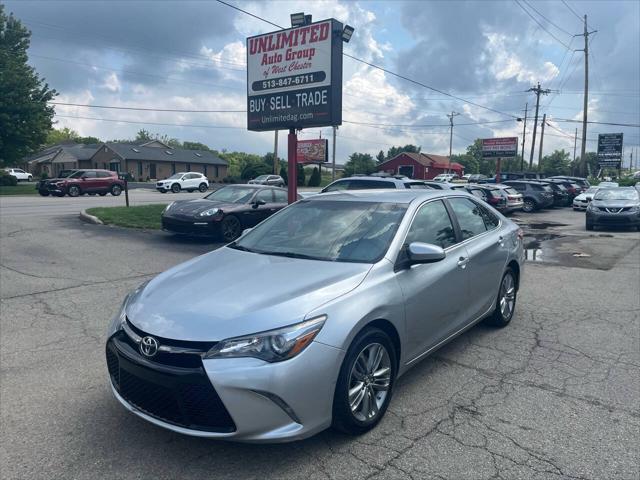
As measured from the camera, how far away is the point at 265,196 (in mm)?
12977

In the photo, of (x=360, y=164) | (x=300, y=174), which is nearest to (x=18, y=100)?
(x=300, y=174)

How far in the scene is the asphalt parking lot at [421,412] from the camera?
3029mm

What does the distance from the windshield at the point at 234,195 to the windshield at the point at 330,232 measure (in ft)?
25.7

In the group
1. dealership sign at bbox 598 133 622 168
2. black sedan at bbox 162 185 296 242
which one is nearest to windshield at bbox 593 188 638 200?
black sedan at bbox 162 185 296 242

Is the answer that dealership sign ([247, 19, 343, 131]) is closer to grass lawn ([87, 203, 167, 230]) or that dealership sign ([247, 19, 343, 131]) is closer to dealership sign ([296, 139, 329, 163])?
grass lawn ([87, 203, 167, 230])

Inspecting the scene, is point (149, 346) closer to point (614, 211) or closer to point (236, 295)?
point (236, 295)

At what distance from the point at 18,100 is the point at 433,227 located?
40021 millimetres

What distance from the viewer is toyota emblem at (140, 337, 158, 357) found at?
2.98 metres

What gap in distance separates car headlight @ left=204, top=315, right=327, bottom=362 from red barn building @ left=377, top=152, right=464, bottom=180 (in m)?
81.9

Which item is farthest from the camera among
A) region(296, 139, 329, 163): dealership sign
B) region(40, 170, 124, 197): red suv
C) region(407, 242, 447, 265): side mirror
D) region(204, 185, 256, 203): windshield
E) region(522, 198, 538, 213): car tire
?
region(296, 139, 329, 163): dealership sign

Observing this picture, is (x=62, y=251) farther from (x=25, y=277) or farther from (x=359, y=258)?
(x=359, y=258)

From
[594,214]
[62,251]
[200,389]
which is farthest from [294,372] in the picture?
[594,214]

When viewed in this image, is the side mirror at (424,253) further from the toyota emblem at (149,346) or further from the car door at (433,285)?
the toyota emblem at (149,346)

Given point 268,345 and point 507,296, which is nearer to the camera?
point 268,345
